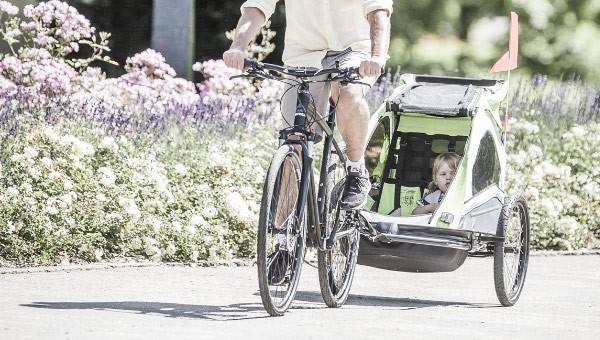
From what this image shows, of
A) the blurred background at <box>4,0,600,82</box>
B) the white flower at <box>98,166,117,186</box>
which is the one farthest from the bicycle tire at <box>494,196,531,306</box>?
the blurred background at <box>4,0,600,82</box>

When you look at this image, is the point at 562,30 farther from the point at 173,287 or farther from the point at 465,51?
the point at 173,287

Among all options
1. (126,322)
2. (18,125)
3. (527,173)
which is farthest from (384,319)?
(527,173)

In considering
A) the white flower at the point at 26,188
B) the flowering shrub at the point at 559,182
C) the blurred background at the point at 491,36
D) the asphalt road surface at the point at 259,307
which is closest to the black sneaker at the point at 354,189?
the asphalt road surface at the point at 259,307

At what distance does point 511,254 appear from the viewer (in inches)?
327

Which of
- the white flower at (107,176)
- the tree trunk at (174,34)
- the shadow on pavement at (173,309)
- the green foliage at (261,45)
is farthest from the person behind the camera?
the tree trunk at (174,34)

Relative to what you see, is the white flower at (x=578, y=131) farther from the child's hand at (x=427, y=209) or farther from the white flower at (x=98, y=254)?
the white flower at (x=98, y=254)

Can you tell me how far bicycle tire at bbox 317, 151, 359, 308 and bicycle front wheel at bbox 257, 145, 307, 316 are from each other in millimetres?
381

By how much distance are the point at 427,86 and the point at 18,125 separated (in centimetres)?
272

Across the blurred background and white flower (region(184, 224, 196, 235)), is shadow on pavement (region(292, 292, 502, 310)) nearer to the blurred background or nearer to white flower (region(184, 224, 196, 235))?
white flower (region(184, 224, 196, 235))

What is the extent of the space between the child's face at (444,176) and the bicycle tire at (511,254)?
43 centimetres

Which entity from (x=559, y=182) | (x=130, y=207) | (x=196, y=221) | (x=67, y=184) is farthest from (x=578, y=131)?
(x=67, y=184)

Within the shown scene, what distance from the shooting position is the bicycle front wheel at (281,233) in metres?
6.22

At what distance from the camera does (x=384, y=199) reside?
28.5 feet

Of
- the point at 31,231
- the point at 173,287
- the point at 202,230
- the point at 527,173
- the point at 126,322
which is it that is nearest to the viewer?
the point at 126,322
